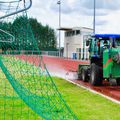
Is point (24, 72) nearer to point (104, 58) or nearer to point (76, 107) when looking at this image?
point (76, 107)

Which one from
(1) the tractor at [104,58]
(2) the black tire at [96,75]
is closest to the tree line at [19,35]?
(1) the tractor at [104,58]

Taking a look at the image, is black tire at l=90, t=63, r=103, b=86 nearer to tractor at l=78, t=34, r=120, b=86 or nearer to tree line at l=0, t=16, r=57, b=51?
tractor at l=78, t=34, r=120, b=86

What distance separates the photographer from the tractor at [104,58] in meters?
18.2

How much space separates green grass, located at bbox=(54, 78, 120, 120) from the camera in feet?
36.8

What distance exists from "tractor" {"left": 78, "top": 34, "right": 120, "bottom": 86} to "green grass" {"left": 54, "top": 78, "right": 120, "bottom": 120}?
6.84 feet

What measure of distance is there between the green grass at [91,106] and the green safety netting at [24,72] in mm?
927

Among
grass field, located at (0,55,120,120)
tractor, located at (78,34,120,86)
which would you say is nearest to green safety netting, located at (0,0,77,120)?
grass field, located at (0,55,120,120)

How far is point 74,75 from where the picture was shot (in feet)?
81.4

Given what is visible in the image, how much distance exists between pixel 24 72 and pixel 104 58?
847 cm

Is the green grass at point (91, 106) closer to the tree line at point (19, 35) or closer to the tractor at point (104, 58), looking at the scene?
the tractor at point (104, 58)

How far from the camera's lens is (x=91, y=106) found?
12.9m

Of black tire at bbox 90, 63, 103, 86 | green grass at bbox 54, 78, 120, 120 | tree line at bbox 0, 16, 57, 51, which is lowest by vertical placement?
green grass at bbox 54, 78, 120, 120

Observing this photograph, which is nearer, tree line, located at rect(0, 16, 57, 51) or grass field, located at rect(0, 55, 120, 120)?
tree line, located at rect(0, 16, 57, 51)

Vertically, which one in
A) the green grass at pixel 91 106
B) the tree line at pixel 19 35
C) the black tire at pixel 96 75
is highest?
the tree line at pixel 19 35
